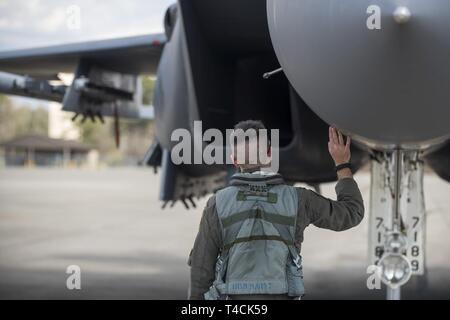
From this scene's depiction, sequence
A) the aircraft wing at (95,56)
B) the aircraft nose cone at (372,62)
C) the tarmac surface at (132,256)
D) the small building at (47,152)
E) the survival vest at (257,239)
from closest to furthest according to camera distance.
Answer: the survival vest at (257,239) → the aircraft nose cone at (372,62) → the tarmac surface at (132,256) → the aircraft wing at (95,56) → the small building at (47,152)

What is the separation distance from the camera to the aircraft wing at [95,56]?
6.63 m

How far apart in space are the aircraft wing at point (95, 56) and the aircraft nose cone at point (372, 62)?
3890mm

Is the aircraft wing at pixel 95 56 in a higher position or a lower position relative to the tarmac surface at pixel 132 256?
higher

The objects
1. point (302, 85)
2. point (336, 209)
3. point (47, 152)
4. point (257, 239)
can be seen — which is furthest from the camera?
point (47, 152)

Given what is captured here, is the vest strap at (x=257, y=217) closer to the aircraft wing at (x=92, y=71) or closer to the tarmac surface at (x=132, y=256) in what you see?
the tarmac surface at (x=132, y=256)

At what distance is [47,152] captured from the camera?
65812 mm

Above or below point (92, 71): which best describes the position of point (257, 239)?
below

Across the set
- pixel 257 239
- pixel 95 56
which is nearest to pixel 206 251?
pixel 257 239

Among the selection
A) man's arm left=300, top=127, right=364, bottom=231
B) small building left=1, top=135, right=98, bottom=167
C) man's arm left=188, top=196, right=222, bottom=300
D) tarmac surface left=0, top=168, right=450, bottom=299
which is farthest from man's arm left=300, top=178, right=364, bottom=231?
small building left=1, top=135, right=98, bottom=167

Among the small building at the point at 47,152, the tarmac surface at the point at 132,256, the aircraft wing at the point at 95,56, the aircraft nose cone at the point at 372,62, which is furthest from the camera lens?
the small building at the point at 47,152

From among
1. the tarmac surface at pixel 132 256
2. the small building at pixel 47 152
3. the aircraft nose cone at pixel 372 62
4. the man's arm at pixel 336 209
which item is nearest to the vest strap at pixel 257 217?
the man's arm at pixel 336 209

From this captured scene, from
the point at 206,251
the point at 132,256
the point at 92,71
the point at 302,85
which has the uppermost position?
the point at 92,71

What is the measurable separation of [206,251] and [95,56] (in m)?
4.91

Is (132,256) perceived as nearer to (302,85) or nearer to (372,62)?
(302,85)
